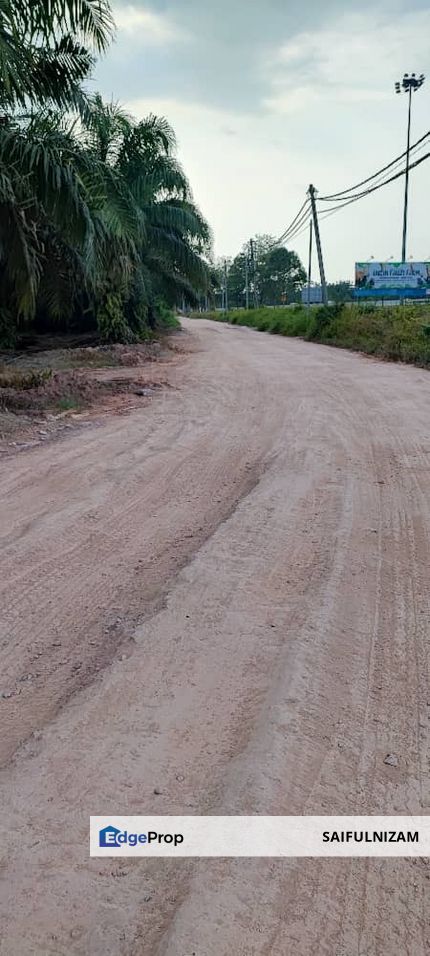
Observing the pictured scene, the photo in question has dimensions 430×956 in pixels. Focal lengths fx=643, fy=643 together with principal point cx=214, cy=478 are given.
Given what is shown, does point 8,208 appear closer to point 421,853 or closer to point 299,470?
point 299,470

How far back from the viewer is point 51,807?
1829 mm

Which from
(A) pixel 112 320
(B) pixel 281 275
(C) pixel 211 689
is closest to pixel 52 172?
(C) pixel 211 689

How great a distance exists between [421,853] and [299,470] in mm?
3544

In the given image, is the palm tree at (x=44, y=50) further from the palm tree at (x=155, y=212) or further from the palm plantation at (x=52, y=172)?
the palm tree at (x=155, y=212)

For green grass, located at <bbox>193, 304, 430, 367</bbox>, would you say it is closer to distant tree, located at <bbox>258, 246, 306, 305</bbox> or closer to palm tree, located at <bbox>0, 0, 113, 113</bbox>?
palm tree, located at <bbox>0, 0, 113, 113</bbox>

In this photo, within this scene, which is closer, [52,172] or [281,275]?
[52,172]

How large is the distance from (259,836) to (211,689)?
67 centimetres

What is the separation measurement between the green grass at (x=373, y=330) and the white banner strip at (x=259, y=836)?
11851 mm

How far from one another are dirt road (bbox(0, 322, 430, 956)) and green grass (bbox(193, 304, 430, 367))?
31.6 ft

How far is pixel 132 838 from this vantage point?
172cm

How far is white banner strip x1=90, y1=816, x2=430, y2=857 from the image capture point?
1.69 metres

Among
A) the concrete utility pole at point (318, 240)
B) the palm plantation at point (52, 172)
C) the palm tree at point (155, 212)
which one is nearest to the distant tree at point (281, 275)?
the concrete utility pole at point (318, 240)

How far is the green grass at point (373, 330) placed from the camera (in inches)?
567

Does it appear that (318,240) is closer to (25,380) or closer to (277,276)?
(25,380)
